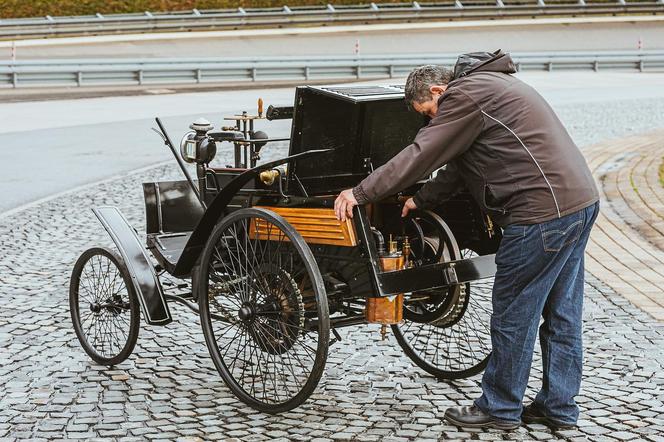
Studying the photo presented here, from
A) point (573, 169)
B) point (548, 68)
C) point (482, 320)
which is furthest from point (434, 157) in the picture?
point (548, 68)

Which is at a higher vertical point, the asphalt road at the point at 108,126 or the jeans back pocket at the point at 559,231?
the jeans back pocket at the point at 559,231

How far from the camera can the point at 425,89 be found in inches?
181

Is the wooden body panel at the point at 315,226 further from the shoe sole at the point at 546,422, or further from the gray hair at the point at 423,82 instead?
the shoe sole at the point at 546,422

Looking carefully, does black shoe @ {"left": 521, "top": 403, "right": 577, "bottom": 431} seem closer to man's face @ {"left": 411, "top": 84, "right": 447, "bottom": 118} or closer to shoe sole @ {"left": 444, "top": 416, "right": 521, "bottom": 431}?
shoe sole @ {"left": 444, "top": 416, "right": 521, "bottom": 431}

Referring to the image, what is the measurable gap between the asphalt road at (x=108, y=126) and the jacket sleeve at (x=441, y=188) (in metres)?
7.38

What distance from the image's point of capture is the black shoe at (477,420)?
4855 mm

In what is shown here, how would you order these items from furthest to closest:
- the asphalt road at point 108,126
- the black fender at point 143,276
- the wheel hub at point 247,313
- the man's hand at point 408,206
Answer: the asphalt road at point 108,126, the black fender at point 143,276, the wheel hub at point 247,313, the man's hand at point 408,206

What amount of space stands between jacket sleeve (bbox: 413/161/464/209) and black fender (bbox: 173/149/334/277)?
469mm

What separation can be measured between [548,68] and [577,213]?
30.3 m

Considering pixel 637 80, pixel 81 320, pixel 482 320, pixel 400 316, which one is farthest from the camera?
pixel 637 80

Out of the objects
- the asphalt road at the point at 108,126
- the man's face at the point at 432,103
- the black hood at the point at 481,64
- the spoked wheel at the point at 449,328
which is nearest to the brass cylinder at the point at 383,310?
the spoked wheel at the point at 449,328

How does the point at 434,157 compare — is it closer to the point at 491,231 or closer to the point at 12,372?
the point at 491,231

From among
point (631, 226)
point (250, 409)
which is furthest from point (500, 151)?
point (631, 226)

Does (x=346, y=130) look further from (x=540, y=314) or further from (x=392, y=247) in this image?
(x=540, y=314)
